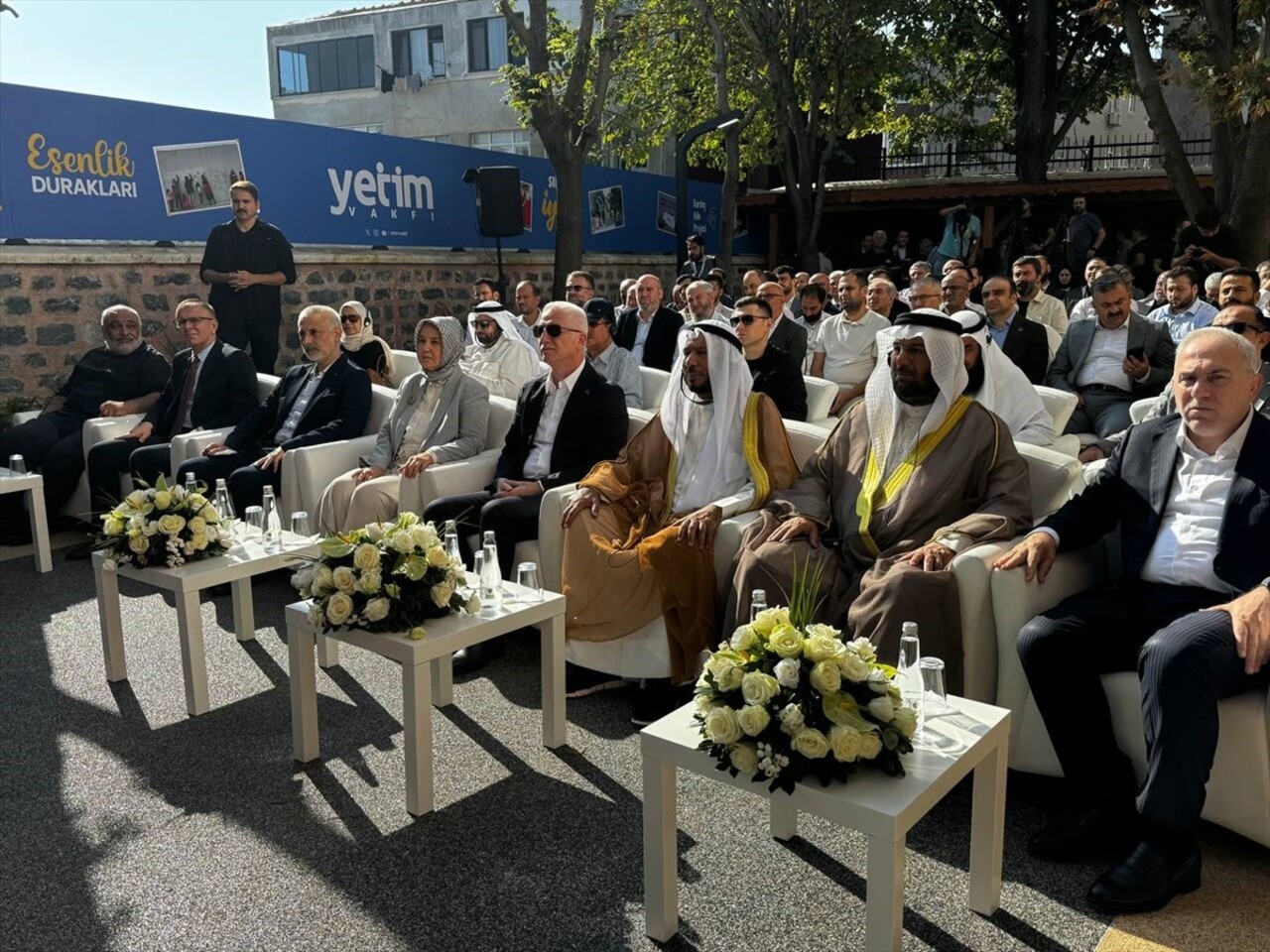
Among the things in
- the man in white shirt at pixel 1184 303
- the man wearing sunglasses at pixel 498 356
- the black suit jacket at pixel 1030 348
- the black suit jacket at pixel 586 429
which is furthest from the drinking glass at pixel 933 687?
the man in white shirt at pixel 1184 303

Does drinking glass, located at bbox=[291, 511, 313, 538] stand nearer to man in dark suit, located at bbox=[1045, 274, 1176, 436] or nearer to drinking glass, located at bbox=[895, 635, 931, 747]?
drinking glass, located at bbox=[895, 635, 931, 747]

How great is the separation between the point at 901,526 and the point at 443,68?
2433 centimetres

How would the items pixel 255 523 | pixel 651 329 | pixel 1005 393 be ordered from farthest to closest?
pixel 651 329, pixel 1005 393, pixel 255 523

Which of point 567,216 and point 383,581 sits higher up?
point 567,216

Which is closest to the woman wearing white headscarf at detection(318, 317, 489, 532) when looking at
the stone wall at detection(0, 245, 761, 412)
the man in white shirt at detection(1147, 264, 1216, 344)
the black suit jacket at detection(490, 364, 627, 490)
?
the black suit jacket at detection(490, 364, 627, 490)

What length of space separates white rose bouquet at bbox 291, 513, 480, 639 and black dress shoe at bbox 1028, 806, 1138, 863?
1708 millimetres

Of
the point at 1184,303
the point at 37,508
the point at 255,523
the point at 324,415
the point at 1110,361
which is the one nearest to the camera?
the point at 255,523

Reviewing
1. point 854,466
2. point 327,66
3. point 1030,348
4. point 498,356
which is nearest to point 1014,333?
point 1030,348

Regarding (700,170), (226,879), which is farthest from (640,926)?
(700,170)

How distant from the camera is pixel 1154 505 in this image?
304cm

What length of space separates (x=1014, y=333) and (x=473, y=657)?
387 centimetres

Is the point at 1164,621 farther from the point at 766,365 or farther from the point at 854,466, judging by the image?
the point at 766,365

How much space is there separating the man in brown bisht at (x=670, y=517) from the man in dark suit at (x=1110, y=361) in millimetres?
2447

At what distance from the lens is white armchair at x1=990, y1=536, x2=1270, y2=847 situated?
2572 millimetres
